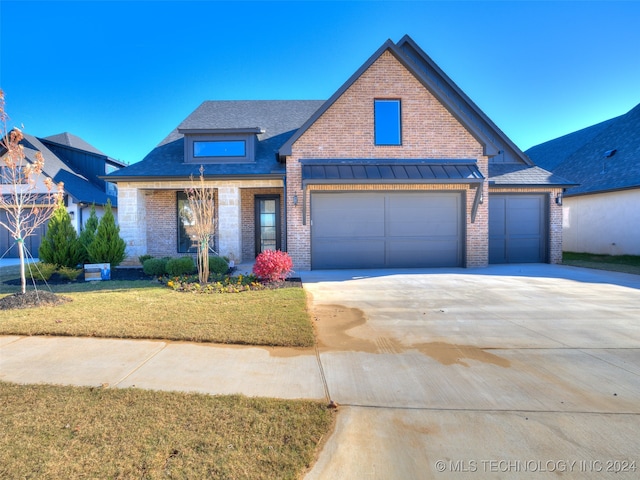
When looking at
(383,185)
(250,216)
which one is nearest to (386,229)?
(383,185)

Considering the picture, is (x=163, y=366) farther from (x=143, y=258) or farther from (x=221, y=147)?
(x=221, y=147)

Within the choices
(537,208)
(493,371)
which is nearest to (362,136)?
(537,208)

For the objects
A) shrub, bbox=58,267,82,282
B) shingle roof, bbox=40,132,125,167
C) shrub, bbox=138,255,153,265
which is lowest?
shrub, bbox=58,267,82,282

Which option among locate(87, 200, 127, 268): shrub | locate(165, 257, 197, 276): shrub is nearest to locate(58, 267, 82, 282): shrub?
locate(87, 200, 127, 268): shrub

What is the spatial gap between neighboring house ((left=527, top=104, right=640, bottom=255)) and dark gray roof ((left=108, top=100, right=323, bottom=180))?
14972mm

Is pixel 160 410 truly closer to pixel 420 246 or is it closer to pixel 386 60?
pixel 420 246

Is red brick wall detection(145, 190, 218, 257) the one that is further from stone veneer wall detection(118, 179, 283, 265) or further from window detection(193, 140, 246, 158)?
window detection(193, 140, 246, 158)

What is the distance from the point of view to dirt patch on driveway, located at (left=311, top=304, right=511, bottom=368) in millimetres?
4098

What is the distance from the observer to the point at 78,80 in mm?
17609

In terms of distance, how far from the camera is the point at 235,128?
13375 millimetres

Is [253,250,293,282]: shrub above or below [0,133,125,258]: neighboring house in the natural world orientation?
below

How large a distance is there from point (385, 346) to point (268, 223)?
1034cm

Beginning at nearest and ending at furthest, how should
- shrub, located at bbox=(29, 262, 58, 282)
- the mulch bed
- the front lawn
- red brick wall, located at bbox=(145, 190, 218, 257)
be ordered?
the front lawn → the mulch bed → shrub, located at bbox=(29, 262, 58, 282) → red brick wall, located at bbox=(145, 190, 218, 257)

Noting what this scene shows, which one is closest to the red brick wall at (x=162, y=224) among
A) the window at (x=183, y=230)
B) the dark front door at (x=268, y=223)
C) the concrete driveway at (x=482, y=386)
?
the window at (x=183, y=230)
